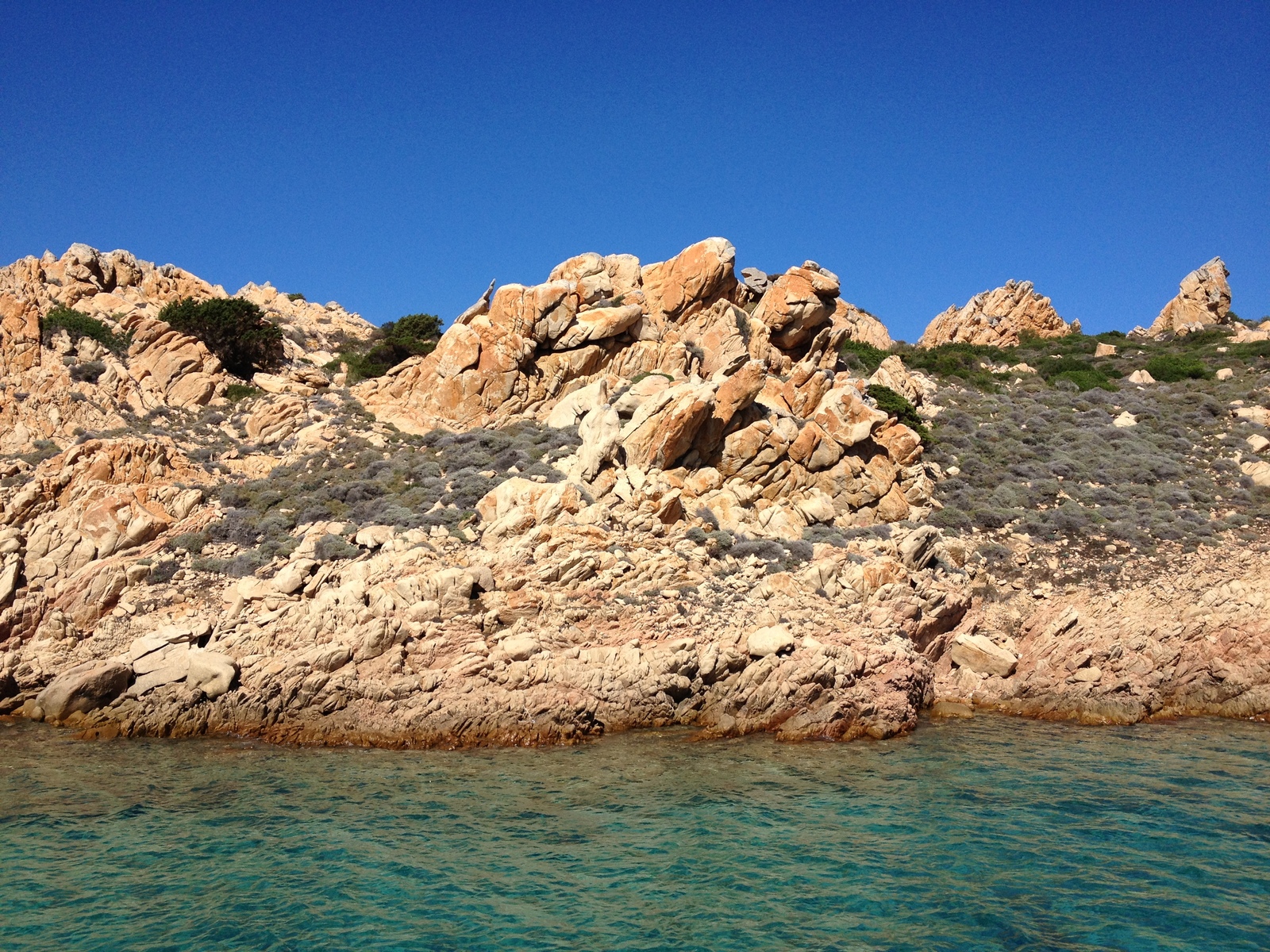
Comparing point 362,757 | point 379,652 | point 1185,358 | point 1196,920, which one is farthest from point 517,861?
point 1185,358

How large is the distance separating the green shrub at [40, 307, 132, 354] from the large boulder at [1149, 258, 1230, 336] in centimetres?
5945

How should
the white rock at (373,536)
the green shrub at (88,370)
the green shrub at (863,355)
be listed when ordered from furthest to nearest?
the green shrub at (863,355), the green shrub at (88,370), the white rock at (373,536)

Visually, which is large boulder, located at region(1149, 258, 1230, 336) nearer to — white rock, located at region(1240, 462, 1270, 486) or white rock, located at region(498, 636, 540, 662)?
white rock, located at region(1240, 462, 1270, 486)

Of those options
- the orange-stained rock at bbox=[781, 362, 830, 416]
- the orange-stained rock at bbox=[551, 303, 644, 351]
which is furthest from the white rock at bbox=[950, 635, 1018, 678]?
the orange-stained rock at bbox=[551, 303, 644, 351]

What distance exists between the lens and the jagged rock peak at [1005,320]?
169 feet

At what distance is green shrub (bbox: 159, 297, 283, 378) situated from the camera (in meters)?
31.7

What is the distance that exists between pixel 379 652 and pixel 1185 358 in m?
43.5

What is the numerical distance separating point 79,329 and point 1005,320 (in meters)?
49.8

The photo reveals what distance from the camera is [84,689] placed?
16.2 metres

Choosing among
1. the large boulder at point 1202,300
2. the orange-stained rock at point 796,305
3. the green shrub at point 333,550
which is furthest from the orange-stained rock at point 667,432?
the large boulder at point 1202,300

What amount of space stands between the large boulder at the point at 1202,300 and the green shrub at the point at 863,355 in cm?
2536

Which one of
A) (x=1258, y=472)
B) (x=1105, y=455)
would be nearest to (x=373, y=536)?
(x=1105, y=455)

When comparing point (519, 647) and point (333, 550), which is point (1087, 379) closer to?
point (519, 647)

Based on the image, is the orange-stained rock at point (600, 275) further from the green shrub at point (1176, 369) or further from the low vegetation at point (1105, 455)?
the green shrub at point (1176, 369)
